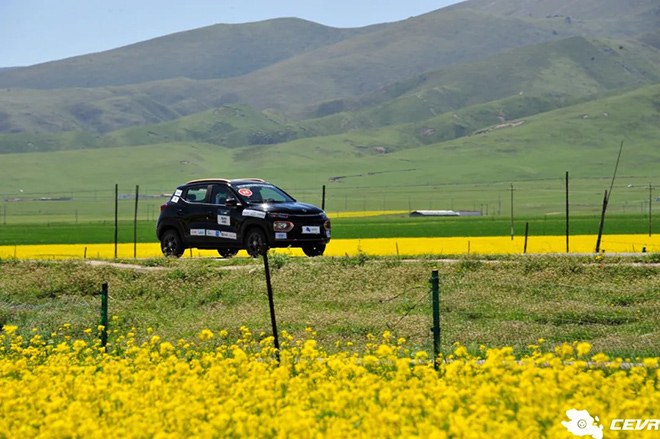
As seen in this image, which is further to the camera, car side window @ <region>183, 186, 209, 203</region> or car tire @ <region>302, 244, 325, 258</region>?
car tire @ <region>302, 244, 325, 258</region>

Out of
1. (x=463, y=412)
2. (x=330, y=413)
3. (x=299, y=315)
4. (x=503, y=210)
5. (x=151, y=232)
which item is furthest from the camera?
(x=503, y=210)

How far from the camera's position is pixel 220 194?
28.6 meters

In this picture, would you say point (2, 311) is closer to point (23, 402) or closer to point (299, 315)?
point (299, 315)

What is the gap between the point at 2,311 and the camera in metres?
24.2

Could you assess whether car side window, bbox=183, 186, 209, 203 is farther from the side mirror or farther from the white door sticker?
the white door sticker

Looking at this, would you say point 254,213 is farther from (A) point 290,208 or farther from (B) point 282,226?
(A) point 290,208

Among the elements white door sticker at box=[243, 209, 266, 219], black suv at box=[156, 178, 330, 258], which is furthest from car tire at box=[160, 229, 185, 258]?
white door sticker at box=[243, 209, 266, 219]

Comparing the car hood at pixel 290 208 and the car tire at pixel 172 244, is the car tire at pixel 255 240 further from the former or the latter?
the car tire at pixel 172 244

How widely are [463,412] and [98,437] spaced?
3131mm

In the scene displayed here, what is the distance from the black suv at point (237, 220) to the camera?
89.6 feet

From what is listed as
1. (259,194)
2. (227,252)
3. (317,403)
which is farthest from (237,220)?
(317,403)

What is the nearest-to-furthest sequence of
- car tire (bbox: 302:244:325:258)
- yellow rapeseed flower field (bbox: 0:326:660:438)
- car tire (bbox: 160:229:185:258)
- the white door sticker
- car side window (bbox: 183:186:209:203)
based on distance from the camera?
yellow rapeseed flower field (bbox: 0:326:660:438) < the white door sticker < car side window (bbox: 183:186:209:203) < car tire (bbox: 302:244:325:258) < car tire (bbox: 160:229:185:258)

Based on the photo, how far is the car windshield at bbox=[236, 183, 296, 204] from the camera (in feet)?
91.9

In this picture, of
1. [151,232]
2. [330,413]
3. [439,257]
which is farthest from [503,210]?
→ [330,413]
